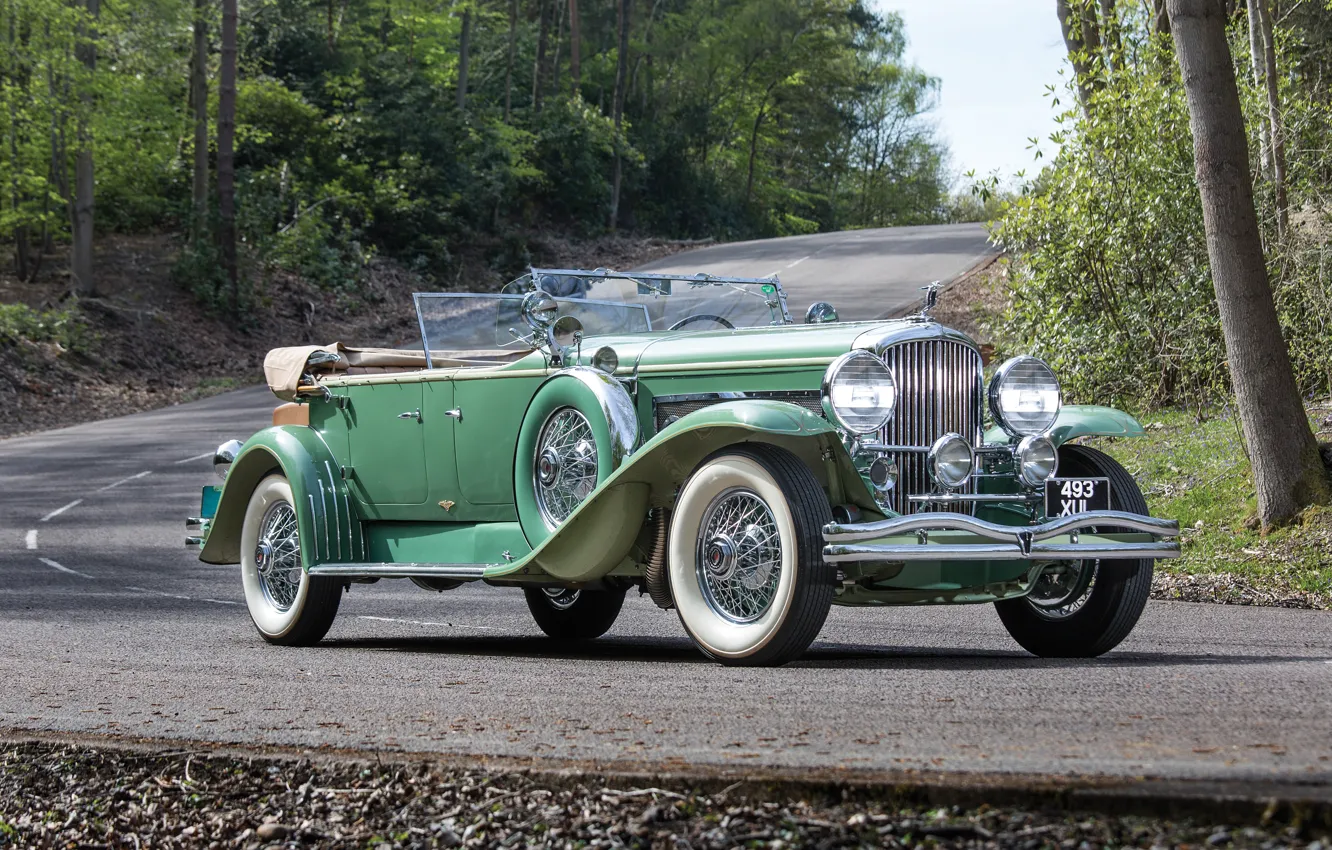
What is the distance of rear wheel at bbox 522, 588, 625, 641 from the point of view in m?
8.23

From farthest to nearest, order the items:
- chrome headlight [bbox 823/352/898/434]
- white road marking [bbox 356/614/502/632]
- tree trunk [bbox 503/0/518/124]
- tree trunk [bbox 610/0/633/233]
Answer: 1. tree trunk [bbox 610/0/633/233]
2. tree trunk [bbox 503/0/518/124]
3. white road marking [bbox 356/614/502/632]
4. chrome headlight [bbox 823/352/898/434]

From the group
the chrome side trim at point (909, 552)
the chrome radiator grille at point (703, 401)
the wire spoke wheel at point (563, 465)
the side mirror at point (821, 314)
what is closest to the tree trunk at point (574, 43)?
the side mirror at point (821, 314)

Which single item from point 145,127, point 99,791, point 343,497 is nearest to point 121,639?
point 343,497

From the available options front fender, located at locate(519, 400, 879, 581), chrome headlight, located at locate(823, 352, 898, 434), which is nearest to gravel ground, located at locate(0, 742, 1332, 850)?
front fender, located at locate(519, 400, 879, 581)

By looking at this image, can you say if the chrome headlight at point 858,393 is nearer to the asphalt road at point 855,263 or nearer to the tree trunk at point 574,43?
the asphalt road at point 855,263

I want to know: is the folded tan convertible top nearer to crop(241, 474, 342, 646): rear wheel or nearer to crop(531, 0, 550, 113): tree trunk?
crop(241, 474, 342, 646): rear wheel

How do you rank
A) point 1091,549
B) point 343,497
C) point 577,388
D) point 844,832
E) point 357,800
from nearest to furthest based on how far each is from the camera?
point 844,832 < point 357,800 < point 1091,549 < point 577,388 < point 343,497

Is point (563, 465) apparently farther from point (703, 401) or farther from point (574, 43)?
point (574, 43)

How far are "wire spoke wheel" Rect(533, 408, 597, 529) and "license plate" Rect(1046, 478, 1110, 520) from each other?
2123 millimetres

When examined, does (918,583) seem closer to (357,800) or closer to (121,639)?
(357,800)

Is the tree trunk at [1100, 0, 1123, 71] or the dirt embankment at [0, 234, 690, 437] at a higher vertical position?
the tree trunk at [1100, 0, 1123, 71]

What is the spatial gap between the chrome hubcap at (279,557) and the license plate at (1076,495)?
4231mm

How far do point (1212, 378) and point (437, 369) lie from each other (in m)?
9.30

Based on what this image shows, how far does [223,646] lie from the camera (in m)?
7.52
